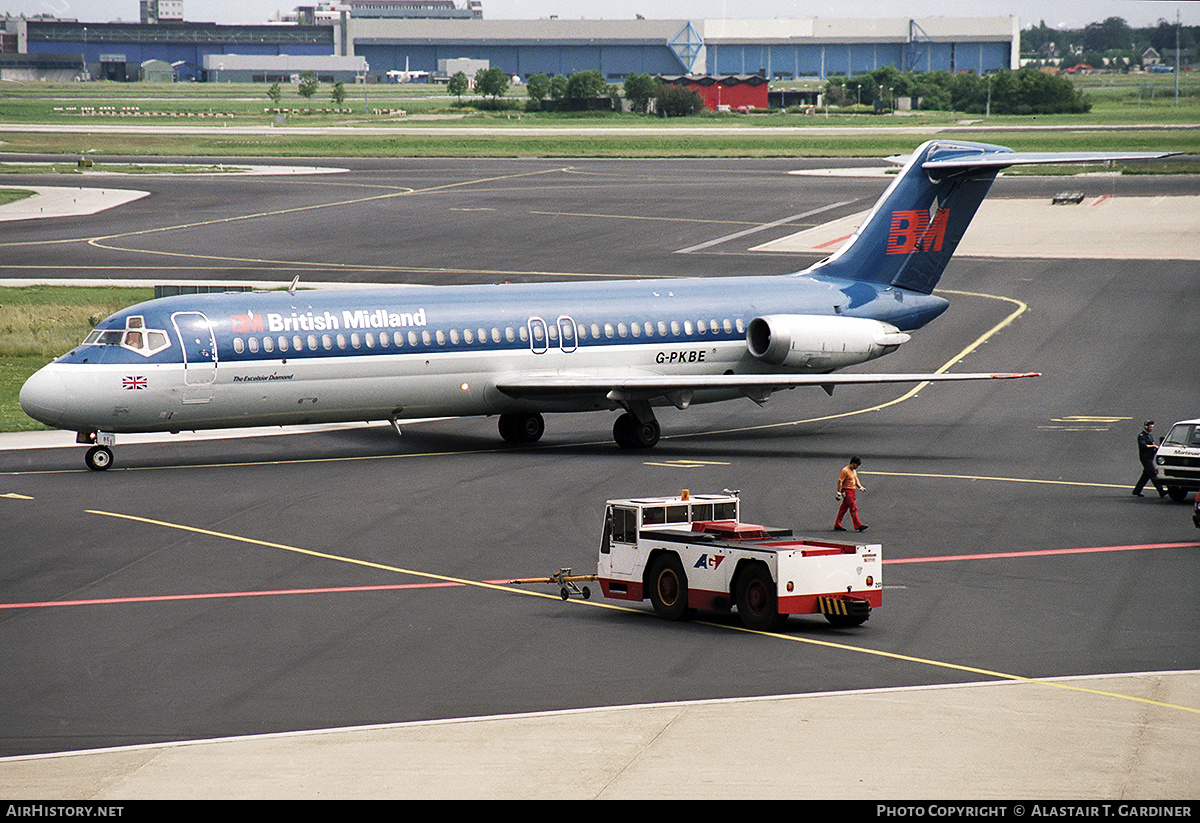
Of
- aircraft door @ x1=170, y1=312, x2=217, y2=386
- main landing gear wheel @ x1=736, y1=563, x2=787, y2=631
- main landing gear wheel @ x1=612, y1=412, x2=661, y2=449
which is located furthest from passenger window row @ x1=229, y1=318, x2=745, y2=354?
main landing gear wheel @ x1=736, y1=563, x2=787, y2=631

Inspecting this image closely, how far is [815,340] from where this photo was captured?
4025 centimetres

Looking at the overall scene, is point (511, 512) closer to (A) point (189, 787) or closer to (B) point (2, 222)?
(A) point (189, 787)

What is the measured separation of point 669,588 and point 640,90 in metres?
159

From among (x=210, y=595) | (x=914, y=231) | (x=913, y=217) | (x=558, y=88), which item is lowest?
(x=210, y=595)

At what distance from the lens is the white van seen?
32.5 metres

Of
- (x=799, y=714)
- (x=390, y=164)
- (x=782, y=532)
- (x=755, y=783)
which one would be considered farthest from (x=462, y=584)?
(x=390, y=164)

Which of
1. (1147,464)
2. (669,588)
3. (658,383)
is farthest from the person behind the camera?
(658,383)

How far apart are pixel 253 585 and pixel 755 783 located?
12.0 metres

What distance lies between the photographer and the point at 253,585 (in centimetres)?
2550

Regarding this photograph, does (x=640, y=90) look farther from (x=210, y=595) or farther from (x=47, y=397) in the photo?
(x=210, y=595)

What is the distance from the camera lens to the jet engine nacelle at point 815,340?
4003cm

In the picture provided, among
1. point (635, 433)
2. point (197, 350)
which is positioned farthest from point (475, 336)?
point (197, 350)

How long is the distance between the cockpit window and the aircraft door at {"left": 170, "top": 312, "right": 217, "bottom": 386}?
42cm

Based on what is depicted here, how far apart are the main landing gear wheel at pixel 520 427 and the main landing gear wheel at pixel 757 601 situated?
17738 millimetres
